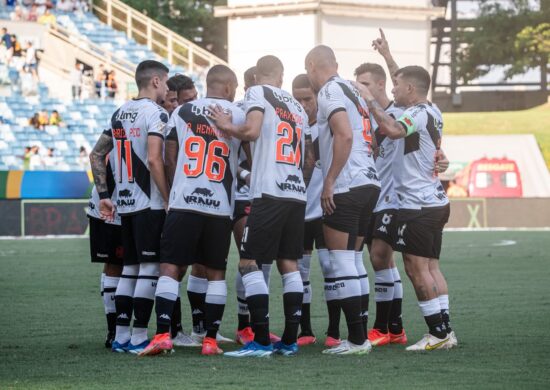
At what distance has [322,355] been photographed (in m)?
8.67

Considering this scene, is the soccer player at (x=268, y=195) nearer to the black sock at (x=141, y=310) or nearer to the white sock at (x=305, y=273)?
the black sock at (x=141, y=310)

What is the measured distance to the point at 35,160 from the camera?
105ft

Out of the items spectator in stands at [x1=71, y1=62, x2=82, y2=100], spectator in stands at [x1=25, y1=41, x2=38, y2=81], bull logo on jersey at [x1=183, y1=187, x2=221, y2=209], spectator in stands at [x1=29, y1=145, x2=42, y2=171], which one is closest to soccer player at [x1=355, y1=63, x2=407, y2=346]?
bull logo on jersey at [x1=183, y1=187, x2=221, y2=209]

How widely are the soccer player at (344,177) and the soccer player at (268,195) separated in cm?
25

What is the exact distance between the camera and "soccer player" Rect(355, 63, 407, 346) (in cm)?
960

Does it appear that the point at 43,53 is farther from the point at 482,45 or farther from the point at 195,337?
the point at 195,337

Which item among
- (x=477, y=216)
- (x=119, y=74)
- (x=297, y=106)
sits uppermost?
(x=119, y=74)

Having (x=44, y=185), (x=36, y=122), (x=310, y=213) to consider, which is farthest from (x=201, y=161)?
(x=36, y=122)

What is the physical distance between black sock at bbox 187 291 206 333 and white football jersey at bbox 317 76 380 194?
5.16 feet

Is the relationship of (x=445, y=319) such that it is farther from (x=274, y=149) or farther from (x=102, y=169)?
(x=102, y=169)

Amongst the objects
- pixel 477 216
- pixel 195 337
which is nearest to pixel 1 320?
pixel 195 337

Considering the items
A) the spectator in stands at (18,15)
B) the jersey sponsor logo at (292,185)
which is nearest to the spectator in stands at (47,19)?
the spectator in stands at (18,15)

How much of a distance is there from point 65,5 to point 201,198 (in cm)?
3596

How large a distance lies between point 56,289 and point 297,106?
6.72m
